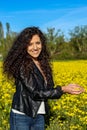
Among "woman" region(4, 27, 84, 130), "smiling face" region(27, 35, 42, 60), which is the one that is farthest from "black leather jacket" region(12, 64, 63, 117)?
"smiling face" region(27, 35, 42, 60)

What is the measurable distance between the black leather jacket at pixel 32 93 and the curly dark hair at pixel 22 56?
89mm

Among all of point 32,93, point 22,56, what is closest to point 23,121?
point 32,93

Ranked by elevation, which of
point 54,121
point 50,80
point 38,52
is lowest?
point 54,121

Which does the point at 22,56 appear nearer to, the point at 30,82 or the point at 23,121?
the point at 30,82

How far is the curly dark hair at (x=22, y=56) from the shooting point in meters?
3.86

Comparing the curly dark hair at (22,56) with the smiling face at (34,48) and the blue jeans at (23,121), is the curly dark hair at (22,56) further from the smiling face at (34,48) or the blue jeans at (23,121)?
the blue jeans at (23,121)

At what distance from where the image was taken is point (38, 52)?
3922 millimetres

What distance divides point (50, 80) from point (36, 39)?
385mm

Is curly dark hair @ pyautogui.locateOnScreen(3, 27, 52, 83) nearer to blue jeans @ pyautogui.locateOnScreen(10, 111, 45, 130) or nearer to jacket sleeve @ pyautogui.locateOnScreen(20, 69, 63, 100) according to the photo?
jacket sleeve @ pyautogui.locateOnScreen(20, 69, 63, 100)

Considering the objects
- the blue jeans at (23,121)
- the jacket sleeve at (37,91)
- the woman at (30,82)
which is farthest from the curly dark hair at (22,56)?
Result: the blue jeans at (23,121)

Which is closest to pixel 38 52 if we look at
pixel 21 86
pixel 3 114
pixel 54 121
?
pixel 21 86

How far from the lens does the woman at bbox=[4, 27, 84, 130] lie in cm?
369

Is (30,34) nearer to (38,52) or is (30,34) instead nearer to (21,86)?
(38,52)

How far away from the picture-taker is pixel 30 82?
3709mm
